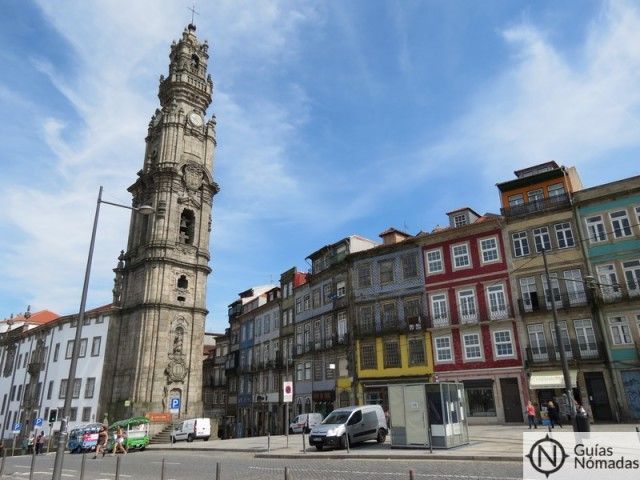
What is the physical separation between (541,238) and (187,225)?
1287 inches

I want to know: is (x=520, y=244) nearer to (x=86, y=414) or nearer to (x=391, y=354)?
(x=391, y=354)

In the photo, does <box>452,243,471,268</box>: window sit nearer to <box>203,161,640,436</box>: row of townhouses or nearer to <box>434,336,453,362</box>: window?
<box>203,161,640,436</box>: row of townhouses

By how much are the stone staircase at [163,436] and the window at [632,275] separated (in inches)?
1298

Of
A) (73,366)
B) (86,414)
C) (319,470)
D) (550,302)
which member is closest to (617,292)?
(550,302)

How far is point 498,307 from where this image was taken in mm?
29906

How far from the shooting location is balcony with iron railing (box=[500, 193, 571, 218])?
28922 millimetres

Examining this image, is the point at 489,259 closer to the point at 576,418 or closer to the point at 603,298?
the point at 603,298

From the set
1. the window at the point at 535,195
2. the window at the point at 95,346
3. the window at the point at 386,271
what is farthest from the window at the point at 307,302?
the window at the point at 535,195

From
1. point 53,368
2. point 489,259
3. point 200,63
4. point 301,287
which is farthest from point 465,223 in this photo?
point 53,368

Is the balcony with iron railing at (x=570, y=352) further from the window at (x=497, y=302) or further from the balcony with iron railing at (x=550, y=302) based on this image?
the window at (x=497, y=302)

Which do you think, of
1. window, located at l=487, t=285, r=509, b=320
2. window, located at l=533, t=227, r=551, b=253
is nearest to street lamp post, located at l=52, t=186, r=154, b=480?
window, located at l=487, t=285, r=509, b=320

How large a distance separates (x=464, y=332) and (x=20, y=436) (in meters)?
51.3

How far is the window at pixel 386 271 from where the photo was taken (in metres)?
35.5

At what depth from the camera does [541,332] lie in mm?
28125
